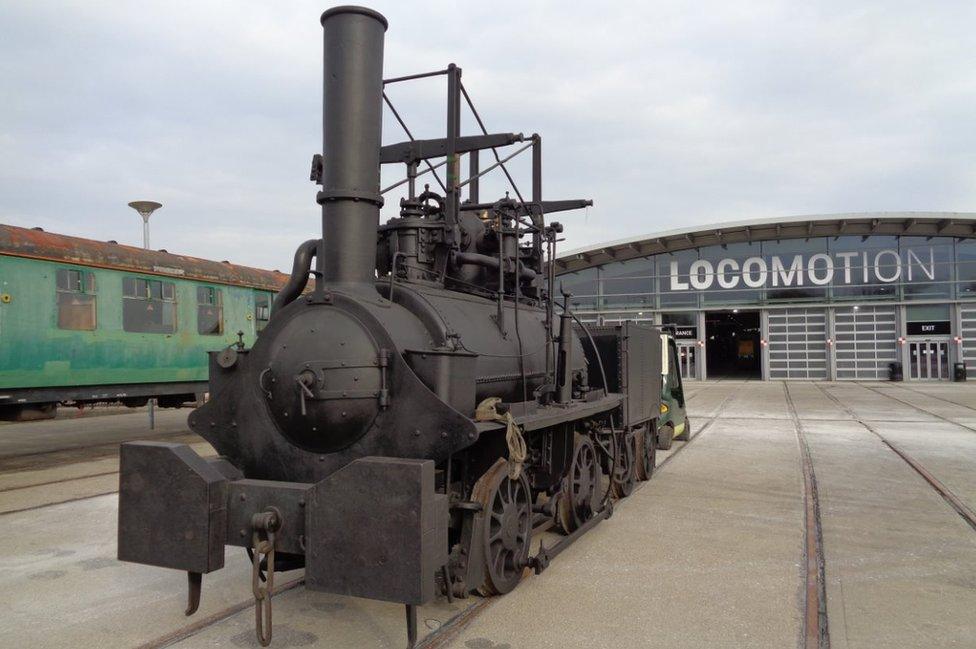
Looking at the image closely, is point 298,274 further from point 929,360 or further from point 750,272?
point 929,360

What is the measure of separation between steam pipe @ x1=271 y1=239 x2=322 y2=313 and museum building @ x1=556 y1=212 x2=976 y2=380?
85.6ft

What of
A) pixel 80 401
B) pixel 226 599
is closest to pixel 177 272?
pixel 80 401

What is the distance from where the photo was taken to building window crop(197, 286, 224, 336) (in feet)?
42.3

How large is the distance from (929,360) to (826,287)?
565 centimetres

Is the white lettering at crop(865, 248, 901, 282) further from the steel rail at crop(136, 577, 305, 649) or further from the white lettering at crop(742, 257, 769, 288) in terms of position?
the steel rail at crop(136, 577, 305, 649)

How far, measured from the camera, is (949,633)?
422 cm

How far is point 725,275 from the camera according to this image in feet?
111

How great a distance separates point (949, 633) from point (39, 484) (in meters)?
9.74

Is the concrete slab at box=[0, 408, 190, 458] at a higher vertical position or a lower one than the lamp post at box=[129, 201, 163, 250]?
lower

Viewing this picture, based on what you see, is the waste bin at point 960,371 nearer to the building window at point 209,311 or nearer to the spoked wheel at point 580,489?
the spoked wheel at point 580,489

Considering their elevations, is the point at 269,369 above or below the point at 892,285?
below

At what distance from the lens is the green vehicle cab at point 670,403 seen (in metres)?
12.2

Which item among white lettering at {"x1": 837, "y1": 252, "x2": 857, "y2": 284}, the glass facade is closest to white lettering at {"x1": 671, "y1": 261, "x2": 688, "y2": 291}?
the glass facade

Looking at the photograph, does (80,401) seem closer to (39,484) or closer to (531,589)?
(39,484)
